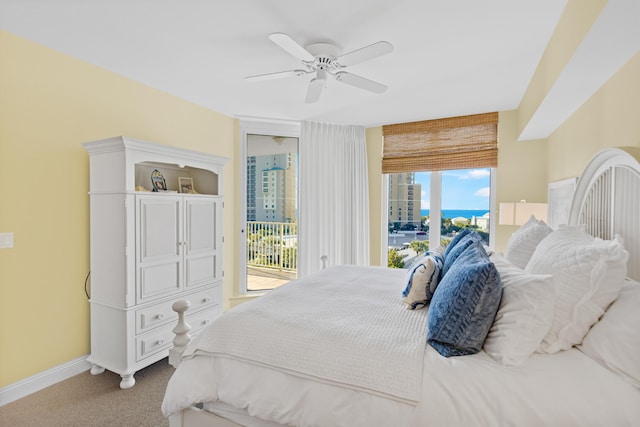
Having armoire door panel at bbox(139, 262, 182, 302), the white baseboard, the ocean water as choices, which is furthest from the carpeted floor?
the ocean water

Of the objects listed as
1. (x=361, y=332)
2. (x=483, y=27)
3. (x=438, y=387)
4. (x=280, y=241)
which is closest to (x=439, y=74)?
(x=483, y=27)

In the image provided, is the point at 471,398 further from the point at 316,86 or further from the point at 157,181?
the point at 157,181

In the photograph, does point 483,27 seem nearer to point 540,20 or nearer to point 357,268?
point 540,20

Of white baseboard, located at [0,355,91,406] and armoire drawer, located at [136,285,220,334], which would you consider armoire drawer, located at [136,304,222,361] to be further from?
white baseboard, located at [0,355,91,406]

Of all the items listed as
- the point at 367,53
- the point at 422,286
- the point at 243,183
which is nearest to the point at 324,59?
the point at 367,53

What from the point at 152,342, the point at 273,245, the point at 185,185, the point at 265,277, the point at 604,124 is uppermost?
the point at 604,124

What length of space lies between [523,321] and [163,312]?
2534mm

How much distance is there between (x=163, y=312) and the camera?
2.64 m

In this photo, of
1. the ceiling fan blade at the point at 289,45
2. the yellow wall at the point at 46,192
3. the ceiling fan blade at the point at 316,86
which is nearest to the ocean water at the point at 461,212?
the ceiling fan blade at the point at 316,86

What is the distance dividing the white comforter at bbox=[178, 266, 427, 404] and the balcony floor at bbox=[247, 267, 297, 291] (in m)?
2.40

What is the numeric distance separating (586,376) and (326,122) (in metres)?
3.80

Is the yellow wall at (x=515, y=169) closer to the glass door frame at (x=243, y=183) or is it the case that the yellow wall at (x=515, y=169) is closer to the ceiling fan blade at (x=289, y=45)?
the glass door frame at (x=243, y=183)

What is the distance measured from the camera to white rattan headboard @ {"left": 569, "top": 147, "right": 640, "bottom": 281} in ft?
4.79

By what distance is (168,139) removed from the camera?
3.33 m
